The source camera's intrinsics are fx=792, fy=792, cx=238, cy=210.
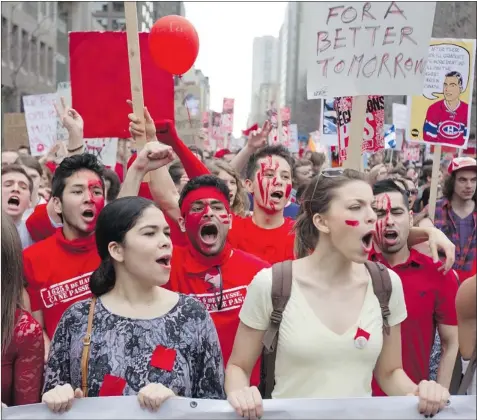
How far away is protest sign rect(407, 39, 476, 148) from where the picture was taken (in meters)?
7.27

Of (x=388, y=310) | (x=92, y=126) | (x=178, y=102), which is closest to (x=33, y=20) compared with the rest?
(x=178, y=102)

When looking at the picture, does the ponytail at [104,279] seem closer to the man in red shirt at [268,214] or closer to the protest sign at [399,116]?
the man in red shirt at [268,214]

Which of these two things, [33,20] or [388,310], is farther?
[33,20]

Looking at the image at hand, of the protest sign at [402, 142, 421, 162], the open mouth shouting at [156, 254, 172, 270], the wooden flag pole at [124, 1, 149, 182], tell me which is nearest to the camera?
the open mouth shouting at [156, 254, 172, 270]

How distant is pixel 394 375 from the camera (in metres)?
2.75

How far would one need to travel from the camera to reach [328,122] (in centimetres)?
775

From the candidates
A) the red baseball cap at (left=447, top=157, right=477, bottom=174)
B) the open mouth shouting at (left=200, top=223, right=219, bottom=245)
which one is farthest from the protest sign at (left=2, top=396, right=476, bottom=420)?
the red baseball cap at (left=447, top=157, right=477, bottom=174)

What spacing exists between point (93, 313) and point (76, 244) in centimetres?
99

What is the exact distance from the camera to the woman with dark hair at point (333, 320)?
104 inches

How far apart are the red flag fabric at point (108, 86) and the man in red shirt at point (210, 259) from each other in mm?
973

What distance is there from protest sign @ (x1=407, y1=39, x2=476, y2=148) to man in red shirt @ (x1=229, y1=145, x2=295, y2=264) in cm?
261

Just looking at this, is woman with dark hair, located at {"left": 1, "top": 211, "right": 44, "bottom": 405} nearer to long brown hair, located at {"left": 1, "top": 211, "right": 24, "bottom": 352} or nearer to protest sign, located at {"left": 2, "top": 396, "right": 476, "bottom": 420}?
long brown hair, located at {"left": 1, "top": 211, "right": 24, "bottom": 352}

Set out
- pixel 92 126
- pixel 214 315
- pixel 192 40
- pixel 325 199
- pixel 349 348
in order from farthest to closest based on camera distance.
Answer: pixel 92 126 < pixel 192 40 < pixel 214 315 < pixel 325 199 < pixel 349 348

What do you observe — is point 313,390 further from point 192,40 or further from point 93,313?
point 192,40
